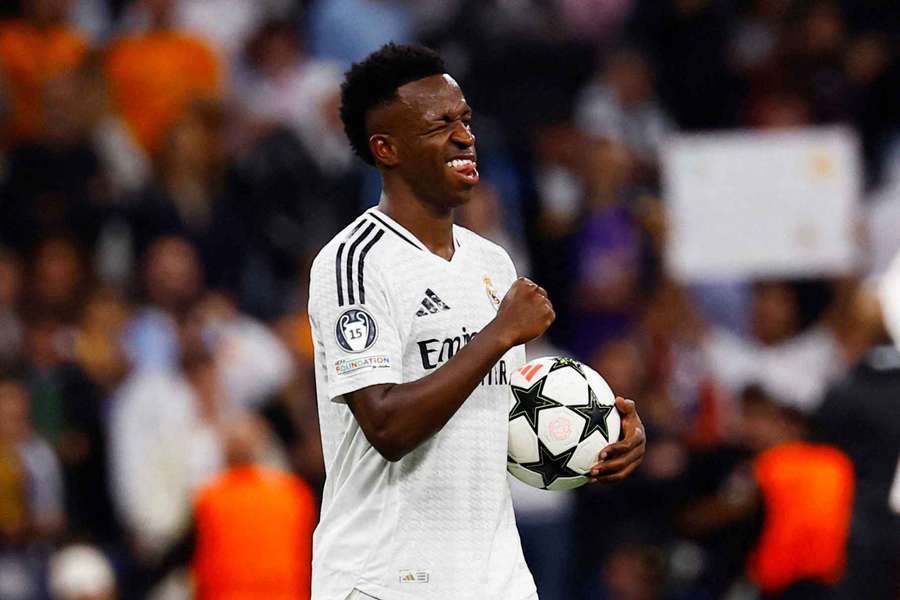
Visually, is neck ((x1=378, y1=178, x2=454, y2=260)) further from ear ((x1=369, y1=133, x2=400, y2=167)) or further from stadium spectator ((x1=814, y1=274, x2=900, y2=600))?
stadium spectator ((x1=814, y1=274, x2=900, y2=600))

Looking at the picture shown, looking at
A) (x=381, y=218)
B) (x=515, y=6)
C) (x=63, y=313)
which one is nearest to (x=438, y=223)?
(x=381, y=218)

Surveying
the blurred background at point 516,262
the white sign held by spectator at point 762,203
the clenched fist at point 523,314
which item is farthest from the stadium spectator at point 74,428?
the clenched fist at point 523,314

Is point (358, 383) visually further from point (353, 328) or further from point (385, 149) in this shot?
point (385, 149)

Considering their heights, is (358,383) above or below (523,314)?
below

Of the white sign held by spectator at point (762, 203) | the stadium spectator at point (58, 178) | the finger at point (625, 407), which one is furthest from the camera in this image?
the stadium spectator at point (58, 178)

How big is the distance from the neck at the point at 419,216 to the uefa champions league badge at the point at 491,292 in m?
0.12

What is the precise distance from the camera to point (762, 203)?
9.55 m

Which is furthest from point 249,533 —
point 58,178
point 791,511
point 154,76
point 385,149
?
point 385,149

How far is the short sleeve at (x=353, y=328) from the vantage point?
14.4 ft

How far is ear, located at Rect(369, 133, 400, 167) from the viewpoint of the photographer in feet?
15.4

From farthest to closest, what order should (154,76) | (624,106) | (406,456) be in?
(624,106), (154,76), (406,456)

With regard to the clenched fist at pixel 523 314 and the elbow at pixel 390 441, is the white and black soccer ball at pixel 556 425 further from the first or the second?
the elbow at pixel 390 441

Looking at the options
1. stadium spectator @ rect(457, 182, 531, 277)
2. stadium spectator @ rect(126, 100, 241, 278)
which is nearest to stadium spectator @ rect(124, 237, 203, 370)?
stadium spectator @ rect(126, 100, 241, 278)

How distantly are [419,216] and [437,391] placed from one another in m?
0.60
